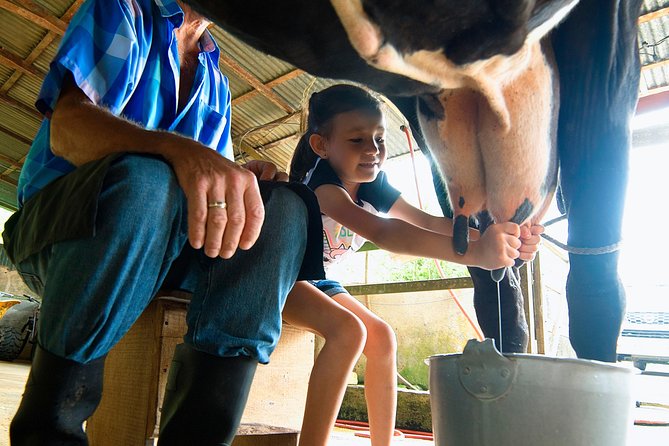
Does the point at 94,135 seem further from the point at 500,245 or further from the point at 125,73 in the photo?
the point at 500,245

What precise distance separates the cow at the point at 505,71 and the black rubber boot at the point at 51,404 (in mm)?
421

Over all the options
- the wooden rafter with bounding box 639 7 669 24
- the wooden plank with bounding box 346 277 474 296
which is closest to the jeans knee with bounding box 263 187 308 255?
the wooden plank with bounding box 346 277 474 296

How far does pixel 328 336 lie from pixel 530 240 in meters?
0.50

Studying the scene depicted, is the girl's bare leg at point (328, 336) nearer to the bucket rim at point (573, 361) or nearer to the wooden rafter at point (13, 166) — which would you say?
the bucket rim at point (573, 361)

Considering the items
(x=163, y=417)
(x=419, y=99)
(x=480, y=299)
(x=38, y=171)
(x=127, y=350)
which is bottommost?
(x=163, y=417)

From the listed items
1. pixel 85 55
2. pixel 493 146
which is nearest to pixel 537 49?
pixel 493 146

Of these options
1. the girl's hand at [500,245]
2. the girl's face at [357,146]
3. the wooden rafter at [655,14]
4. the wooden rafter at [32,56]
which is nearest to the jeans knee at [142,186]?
the girl's hand at [500,245]

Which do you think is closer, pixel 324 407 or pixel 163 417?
pixel 163 417

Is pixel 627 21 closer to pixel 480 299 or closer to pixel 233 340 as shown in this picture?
pixel 480 299

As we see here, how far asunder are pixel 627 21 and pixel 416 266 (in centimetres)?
696

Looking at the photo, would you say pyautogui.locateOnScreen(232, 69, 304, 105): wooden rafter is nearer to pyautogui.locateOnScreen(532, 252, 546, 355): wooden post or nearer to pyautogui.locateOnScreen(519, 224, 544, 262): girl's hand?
pyautogui.locateOnScreen(532, 252, 546, 355): wooden post

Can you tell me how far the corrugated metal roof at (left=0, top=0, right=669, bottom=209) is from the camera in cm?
358

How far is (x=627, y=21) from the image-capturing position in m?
0.83

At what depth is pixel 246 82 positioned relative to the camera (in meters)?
5.32
